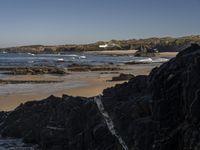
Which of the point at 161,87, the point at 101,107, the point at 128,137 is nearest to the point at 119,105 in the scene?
the point at 101,107

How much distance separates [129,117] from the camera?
8.91 m

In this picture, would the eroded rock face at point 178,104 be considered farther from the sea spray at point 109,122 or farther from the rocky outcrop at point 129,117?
the sea spray at point 109,122

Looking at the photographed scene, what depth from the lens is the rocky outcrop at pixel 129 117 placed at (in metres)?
6.78

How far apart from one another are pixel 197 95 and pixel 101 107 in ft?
12.6

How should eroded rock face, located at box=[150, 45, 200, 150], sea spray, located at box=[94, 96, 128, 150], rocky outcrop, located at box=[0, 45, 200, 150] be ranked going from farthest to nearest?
sea spray, located at box=[94, 96, 128, 150] < rocky outcrop, located at box=[0, 45, 200, 150] < eroded rock face, located at box=[150, 45, 200, 150]

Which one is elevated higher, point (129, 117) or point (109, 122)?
point (129, 117)

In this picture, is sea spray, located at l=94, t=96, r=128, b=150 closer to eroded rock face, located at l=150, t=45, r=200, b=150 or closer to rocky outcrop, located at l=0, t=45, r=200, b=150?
rocky outcrop, located at l=0, t=45, r=200, b=150

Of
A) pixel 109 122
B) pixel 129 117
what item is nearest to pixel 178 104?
pixel 129 117

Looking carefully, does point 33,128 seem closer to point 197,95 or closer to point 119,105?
point 119,105

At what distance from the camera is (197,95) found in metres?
6.48

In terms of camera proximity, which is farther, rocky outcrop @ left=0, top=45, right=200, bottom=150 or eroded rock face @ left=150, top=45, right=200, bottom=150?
rocky outcrop @ left=0, top=45, right=200, bottom=150

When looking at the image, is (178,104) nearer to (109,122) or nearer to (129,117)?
(129,117)

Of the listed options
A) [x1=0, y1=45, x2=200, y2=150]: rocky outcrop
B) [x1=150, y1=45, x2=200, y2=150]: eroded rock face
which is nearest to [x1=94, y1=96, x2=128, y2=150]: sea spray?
[x1=0, y1=45, x2=200, y2=150]: rocky outcrop

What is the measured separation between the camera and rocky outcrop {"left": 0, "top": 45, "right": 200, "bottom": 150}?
22.2ft
